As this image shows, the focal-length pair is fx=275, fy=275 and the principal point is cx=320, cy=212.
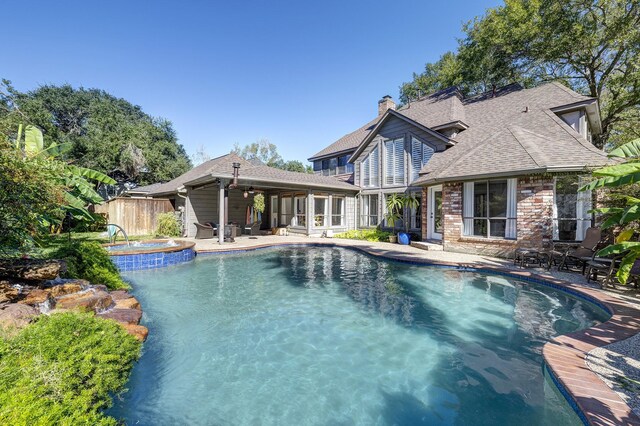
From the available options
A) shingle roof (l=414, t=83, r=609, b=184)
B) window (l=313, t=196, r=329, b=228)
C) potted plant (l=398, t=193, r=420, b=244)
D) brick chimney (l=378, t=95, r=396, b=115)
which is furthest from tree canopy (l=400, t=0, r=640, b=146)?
window (l=313, t=196, r=329, b=228)

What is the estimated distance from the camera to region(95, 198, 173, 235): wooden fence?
670 inches

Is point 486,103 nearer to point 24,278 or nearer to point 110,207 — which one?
point 24,278

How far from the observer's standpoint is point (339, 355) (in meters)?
4.39

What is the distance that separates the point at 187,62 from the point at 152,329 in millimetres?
18018

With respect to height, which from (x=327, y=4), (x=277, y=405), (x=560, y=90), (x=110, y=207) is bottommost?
(x=277, y=405)

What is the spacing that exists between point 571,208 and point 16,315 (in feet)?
47.6

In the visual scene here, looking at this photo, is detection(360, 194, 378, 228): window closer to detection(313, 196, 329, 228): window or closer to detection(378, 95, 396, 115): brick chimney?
detection(313, 196, 329, 228): window

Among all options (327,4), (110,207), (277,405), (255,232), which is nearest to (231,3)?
(327,4)

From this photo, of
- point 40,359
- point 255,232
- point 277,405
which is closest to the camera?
point 40,359

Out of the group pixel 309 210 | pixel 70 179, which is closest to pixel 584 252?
pixel 309 210

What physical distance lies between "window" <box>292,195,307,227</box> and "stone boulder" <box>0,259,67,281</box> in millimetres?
14432

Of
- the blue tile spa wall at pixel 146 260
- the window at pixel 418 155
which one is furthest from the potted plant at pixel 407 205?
the blue tile spa wall at pixel 146 260

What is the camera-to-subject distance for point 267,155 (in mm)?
56438

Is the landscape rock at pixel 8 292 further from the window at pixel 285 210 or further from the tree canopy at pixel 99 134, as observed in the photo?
the tree canopy at pixel 99 134
